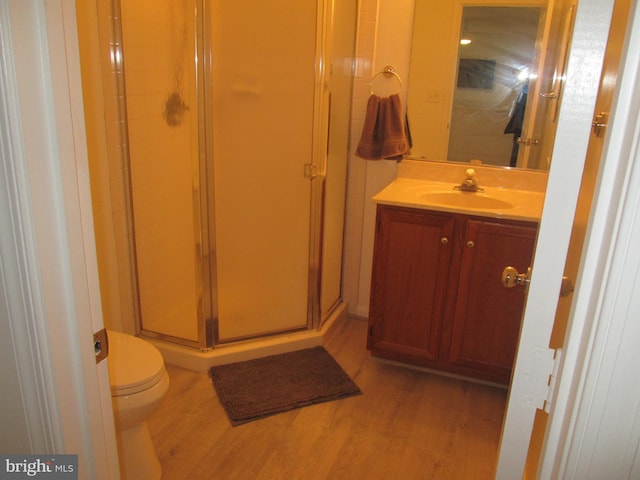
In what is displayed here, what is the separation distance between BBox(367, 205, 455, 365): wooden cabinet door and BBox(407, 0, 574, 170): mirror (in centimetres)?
55

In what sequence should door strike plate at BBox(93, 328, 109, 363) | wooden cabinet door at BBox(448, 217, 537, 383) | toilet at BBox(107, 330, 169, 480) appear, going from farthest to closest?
wooden cabinet door at BBox(448, 217, 537, 383)
toilet at BBox(107, 330, 169, 480)
door strike plate at BBox(93, 328, 109, 363)

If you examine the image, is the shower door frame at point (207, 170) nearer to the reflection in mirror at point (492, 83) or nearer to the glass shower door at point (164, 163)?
the glass shower door at point (164, 163)

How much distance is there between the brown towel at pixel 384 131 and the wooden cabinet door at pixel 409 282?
43 cm

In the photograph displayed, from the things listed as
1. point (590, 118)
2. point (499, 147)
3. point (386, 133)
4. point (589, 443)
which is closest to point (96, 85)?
point (386, 133)

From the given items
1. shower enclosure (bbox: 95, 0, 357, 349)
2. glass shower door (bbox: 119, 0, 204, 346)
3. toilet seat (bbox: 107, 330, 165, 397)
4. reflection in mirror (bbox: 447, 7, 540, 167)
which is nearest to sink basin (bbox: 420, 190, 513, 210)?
reflection in mirror (bbox: 447, 7, 540, 167)

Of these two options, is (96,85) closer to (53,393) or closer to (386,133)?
(386,133)

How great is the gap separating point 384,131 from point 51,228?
6.82 ft

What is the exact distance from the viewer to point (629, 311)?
634 mm

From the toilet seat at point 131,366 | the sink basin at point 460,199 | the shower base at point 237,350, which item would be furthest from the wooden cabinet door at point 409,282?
the toilet seat at point 131,366

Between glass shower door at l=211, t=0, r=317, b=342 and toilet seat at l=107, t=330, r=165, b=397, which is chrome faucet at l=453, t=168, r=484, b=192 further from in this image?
toilet seat at l=107, t=330, r=165, b=397

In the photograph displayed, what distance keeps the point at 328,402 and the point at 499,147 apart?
1.49 metres

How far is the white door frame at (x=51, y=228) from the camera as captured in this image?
0.68 m

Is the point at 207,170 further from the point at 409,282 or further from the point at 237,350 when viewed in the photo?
the point at 409,282

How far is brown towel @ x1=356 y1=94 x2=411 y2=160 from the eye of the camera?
8.48ft
